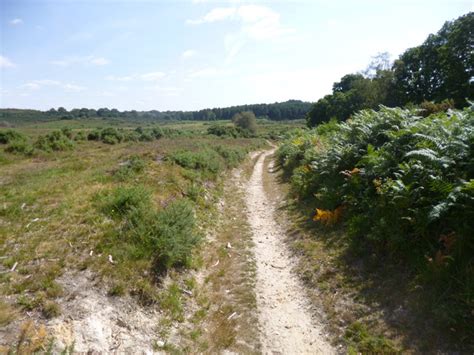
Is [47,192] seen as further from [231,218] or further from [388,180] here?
[388,180]

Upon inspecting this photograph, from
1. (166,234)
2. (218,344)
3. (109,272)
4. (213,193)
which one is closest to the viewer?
(218,344)

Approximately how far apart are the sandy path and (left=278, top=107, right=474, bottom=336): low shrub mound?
1814mm

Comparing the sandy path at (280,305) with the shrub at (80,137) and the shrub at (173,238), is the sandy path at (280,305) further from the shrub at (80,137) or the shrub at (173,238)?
the shrub at (80,137)

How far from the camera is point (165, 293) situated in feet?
19.9

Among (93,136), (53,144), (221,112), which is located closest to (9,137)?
(53,144)

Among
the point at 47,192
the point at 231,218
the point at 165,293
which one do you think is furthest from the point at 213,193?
the point at 165,293

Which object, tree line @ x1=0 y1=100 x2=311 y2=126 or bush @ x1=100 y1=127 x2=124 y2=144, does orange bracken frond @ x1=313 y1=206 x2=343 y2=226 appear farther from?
tree line @ x1=0 y1=100 x2=311 y2=126

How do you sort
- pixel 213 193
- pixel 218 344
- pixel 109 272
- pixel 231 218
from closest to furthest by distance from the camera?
pixel 218 344, pixel 109 272, pixel 231 218, pixel 213 193

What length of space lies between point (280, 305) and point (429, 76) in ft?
135

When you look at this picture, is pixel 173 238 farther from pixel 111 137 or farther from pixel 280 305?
pixel 111 137

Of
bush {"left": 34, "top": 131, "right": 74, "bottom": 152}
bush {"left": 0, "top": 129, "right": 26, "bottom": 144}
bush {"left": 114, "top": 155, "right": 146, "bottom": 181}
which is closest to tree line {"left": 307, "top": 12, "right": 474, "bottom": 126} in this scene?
bush {"left": 114, "top": 155, "right": 146, "bottom": 181}

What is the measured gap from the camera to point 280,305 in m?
5.94

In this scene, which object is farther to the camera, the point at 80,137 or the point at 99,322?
the point at 80,137

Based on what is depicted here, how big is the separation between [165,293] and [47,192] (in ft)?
22.1
